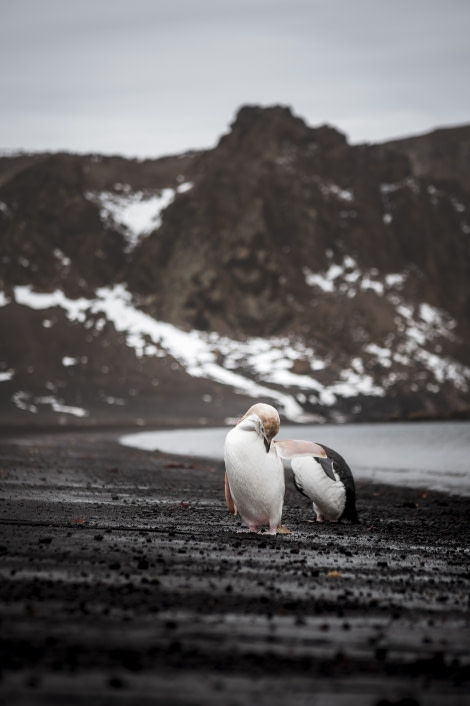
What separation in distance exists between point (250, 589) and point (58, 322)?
6984 inches

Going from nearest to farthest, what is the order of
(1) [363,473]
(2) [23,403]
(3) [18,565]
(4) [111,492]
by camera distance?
(3) [18,565] < (4) [111,492] < (1) [363,473] < (2) [23,403]

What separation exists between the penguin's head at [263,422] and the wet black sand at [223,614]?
4.56ft

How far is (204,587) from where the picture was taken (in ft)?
27.3

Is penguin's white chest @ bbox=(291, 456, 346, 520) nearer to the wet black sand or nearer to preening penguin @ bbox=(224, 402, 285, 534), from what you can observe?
the wet black sand

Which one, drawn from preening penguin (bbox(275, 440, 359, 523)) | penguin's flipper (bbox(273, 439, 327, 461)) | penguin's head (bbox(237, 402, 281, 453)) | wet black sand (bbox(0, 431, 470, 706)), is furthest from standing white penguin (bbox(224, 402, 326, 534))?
preening penguin (bbox(275, 440, 359, 523))

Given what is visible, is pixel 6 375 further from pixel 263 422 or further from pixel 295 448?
pixel 263 422

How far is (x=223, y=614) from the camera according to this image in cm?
730

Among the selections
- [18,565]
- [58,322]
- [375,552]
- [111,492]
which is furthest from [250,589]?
[58,322]

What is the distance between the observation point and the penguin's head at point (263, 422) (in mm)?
13195

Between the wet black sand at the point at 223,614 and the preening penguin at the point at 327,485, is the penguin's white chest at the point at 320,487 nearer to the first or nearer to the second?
the preening penguin at the point at 327,485

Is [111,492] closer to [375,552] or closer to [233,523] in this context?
[233,523]

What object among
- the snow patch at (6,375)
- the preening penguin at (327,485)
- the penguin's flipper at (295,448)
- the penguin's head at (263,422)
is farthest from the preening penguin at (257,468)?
the snow patch at (6,375)

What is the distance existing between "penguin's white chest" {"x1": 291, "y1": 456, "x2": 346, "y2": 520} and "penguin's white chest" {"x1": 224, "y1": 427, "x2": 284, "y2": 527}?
8.25 feet

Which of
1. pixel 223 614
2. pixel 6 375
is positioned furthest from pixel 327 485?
pixel 6 375
